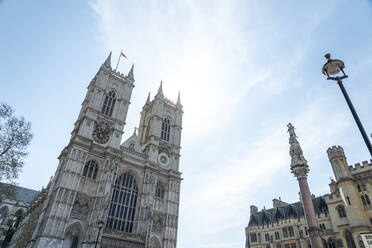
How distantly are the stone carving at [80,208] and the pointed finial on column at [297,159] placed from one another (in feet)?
77.7

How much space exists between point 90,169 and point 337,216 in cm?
3222

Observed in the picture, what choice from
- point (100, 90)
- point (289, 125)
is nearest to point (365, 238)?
point (289, 125)

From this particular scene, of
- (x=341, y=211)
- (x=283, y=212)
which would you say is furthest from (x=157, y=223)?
(x=341, y=211)

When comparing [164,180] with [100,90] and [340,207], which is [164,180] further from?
[340,207]

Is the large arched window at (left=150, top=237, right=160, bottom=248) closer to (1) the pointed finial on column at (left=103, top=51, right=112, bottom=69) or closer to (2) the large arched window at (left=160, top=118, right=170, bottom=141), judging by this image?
(2) the large arched window at (left=160, top=118, right=170, bottom=141)

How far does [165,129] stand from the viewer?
4397 cm

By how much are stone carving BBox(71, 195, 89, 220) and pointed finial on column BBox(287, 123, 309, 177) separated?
77.7ft

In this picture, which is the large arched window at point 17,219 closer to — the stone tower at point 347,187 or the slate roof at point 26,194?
the slate roof at point 26,194

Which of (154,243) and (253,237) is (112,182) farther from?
(253,237)

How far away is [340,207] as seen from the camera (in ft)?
108

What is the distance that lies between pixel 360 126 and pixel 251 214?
4391cm

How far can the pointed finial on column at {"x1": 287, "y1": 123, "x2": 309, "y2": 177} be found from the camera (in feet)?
51.9

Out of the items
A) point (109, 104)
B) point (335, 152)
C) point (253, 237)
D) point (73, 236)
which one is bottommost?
point (73, 236)

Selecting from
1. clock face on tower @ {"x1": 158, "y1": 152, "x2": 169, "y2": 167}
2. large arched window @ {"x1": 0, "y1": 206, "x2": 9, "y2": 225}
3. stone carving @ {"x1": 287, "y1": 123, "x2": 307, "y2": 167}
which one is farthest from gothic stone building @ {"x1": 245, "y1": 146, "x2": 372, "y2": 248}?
large arched window @ {"x1": 0, "y1": 206, "x2": 9, "y2": 225}
